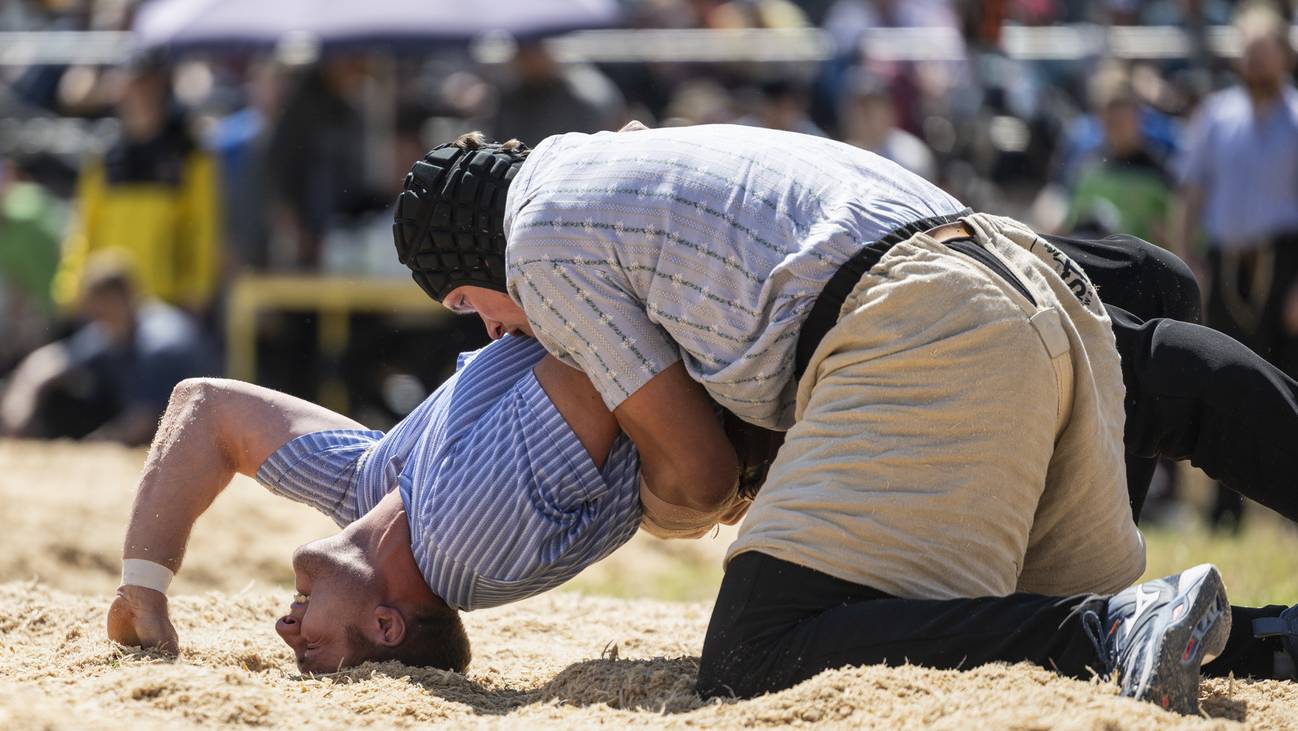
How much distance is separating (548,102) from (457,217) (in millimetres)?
6086

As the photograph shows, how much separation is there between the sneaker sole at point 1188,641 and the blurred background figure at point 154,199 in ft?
27.2

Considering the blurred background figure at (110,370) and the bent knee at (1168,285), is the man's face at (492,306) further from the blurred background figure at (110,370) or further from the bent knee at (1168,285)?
the blurred background figure at (110,370)

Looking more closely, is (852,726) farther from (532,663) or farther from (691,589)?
(691,589)

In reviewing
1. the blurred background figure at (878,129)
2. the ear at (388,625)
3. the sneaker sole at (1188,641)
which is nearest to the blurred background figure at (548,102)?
the blurred background figure at (878,129)

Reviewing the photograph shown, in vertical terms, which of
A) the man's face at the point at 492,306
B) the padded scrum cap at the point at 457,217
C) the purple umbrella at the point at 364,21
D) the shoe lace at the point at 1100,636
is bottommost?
the shoe lace at the point at 1100,636

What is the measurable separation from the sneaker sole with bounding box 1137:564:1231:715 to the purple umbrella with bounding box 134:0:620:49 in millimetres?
7061

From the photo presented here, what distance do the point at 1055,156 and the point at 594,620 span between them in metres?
5.63

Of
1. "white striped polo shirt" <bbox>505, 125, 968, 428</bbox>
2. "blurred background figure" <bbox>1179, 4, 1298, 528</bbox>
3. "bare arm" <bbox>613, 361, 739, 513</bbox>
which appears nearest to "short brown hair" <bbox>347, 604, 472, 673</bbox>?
"bare arm" <bbox>613, 361, 739, 513</bbox>

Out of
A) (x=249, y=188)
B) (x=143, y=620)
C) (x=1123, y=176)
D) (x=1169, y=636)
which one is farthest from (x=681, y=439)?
(x=249, y=188)

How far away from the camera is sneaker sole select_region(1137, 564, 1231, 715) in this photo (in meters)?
2.94

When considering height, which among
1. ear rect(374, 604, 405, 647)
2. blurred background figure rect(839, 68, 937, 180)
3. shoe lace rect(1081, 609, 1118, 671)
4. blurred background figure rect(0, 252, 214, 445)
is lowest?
blurred background figure rect(0, 252, 214, 445)

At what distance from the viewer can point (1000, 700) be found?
2.96 metres

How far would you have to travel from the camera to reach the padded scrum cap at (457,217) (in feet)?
12.0

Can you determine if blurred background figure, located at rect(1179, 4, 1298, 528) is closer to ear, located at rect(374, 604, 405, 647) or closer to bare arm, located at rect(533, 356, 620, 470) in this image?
bare arm, located at rect(533, 356, 620, 470)
